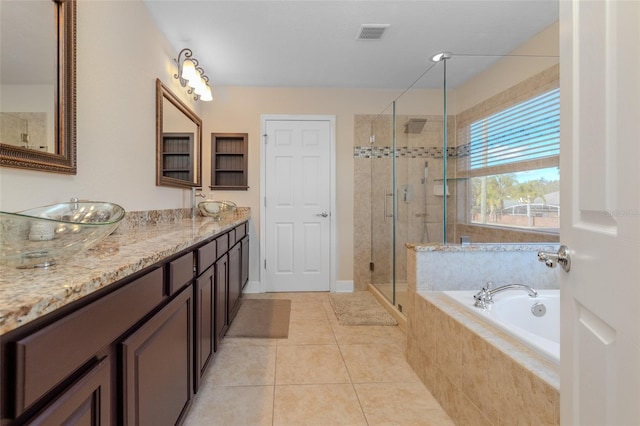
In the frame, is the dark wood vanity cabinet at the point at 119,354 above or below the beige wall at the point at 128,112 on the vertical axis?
below

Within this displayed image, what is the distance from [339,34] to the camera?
239 cm

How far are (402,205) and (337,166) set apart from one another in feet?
2.93

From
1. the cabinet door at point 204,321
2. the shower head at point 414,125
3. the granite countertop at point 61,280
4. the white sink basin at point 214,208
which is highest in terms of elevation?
the shower head at point 414,125

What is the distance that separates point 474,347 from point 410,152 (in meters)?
2.31

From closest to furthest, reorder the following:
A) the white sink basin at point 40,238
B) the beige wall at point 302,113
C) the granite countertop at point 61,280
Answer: the granite countertop at point 61,280
the white sink basin at point 40,238
the beige wall at point 302,113

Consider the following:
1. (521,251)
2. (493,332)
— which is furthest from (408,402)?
(521,251)

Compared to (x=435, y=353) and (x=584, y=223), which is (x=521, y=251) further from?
(x=584, y=223)

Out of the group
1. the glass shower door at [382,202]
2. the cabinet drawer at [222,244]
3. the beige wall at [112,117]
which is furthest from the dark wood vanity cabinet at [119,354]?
the glass shower door at [382,202]

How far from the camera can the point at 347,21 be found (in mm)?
2238

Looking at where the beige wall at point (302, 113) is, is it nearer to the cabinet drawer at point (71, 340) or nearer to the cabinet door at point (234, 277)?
the cabinet door at point (234, 277)

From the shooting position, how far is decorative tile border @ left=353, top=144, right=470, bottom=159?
9.43ft

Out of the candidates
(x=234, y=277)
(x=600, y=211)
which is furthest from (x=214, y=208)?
(x=600, y=211)

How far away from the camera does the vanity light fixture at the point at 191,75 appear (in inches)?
96.4

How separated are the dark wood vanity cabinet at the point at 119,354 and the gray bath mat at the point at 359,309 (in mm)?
1421
